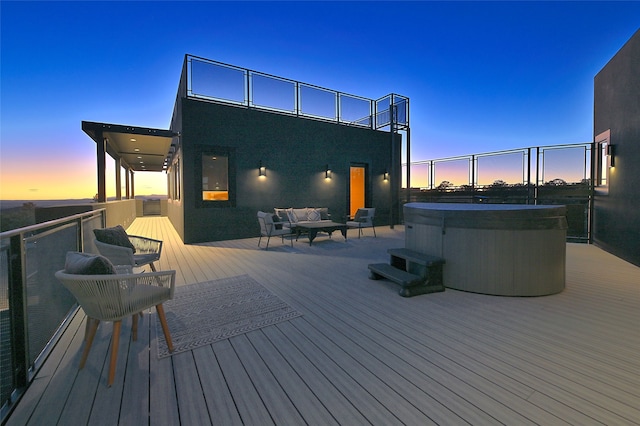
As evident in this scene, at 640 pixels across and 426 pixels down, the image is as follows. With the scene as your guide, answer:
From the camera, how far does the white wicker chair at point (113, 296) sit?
5.68 ft

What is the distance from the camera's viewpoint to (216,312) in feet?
9.54

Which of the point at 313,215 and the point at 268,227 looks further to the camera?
the point at 313,215

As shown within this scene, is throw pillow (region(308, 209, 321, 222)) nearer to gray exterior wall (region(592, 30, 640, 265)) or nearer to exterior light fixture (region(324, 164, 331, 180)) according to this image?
exterior light fixture (region(324, 164, 331, 180))

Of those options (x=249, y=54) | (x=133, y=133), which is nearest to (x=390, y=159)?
(x=249, y=54)

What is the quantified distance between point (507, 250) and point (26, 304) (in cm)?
442

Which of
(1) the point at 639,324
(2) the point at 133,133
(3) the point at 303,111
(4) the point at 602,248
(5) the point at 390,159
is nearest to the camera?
(1) the point at 639,324

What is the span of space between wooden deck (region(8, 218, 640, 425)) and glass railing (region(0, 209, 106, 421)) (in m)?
0.11

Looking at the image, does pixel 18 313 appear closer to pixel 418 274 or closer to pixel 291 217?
pixel 418 274

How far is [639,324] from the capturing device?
2539 mm

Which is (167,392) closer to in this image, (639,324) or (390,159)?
(639,324)

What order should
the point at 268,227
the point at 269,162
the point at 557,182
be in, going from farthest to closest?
1. the point at 269,162
2. the point at 557,182
3. the point at 268,227

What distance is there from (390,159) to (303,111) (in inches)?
169

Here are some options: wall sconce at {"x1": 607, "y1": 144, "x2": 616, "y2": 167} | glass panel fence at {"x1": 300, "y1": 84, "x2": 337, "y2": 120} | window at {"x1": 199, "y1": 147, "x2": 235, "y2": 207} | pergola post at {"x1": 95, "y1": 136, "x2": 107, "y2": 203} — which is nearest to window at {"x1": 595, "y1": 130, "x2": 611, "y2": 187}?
wall sconce at {"x1": 607, "y1": 144, "x2": 616, "y2": 167}

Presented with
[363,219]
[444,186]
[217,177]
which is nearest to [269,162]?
[217,177]
